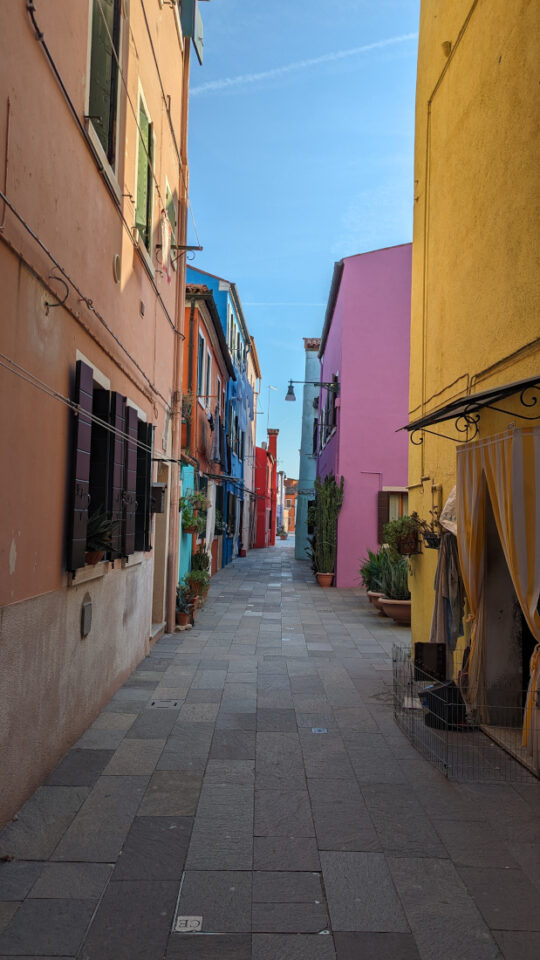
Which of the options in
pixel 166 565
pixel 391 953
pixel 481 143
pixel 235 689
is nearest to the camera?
pixel 391 953

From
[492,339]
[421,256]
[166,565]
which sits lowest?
[166,565]

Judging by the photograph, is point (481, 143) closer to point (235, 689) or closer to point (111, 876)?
point (235, 689)

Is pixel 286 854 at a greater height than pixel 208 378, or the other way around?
pixel 208 378

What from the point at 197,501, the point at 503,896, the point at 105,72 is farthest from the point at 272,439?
the point at 503,896

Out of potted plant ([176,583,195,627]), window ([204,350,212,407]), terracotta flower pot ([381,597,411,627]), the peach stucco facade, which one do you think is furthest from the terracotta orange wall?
window ([204,350,212,407])

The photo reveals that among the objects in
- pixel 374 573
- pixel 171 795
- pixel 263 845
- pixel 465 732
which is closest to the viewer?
pixel 263 845

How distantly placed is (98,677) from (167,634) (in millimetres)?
4361

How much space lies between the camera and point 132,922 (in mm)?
3045

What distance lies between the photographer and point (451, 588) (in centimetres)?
648

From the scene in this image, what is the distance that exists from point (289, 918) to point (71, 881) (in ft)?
3.44

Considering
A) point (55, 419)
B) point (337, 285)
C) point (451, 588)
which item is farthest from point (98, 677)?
point (337, 285)

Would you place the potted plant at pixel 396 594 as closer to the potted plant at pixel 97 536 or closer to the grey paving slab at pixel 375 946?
the potted plant at pixel 97 536

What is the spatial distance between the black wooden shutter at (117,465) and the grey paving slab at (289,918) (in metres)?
3.44

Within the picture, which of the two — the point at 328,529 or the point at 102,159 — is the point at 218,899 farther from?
the point at 328,529
